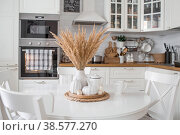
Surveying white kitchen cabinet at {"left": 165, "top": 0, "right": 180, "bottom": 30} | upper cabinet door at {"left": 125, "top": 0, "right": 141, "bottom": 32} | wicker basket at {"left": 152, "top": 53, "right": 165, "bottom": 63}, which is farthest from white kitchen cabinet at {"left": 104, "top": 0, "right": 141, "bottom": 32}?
wicker basket at {"left": 152, "top": 53, "right": 165, "bottom": 63}

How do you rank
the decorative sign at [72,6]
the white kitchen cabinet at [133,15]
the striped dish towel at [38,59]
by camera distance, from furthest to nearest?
the decorative sign at [72,6] → the white kitchen cabinet at [133,15] → the striped dish towel at [38,59]

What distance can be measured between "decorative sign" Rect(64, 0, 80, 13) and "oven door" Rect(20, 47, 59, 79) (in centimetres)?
106

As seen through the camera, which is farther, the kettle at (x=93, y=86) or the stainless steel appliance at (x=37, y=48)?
the stainless steel appliance at (x=37, y=48)

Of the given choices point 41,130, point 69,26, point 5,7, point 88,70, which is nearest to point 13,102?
point 41,130

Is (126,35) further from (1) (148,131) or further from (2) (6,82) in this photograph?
(1) (148,131)

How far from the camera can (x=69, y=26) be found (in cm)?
393

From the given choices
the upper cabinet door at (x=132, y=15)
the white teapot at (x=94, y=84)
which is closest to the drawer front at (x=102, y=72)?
the upper cabinet door at (x=132, y=15)

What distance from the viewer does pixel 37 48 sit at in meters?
3.29

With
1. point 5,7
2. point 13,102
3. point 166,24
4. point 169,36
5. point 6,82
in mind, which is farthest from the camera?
point 169,36

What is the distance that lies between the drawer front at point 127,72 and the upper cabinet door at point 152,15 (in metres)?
0.87

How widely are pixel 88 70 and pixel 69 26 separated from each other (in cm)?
178

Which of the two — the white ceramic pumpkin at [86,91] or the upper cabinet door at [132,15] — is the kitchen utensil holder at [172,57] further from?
the white ceramic pumpkin at [86,91]

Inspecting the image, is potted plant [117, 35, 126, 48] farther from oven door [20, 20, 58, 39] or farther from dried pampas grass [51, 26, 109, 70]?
dried pampas grass [51, 26, 109, 70]

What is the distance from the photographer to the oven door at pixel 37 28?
10.7ft
